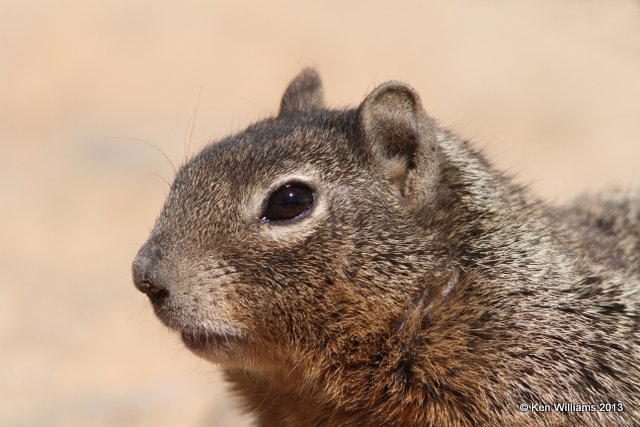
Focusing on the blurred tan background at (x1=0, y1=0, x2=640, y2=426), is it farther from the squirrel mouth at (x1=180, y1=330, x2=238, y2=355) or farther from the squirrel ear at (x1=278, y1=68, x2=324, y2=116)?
the squirrel mouth at (x1=180, y1=330, x2=238, y2=355)

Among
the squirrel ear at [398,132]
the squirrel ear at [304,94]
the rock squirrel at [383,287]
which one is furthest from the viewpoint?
the squirrel ear at [304,94]

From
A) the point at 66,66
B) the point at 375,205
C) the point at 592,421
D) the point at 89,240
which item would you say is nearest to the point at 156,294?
the point at 375,205

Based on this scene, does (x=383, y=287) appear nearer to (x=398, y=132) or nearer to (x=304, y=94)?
(x=398, y=132)

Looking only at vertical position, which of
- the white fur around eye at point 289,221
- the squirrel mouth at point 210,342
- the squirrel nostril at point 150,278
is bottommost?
the squirrel mouth at point 210,342

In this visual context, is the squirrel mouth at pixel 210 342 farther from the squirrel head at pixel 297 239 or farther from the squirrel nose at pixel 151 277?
the squirrel nose at pixel 151 277

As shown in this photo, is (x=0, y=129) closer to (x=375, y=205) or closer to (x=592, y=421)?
(x=375, y=205)

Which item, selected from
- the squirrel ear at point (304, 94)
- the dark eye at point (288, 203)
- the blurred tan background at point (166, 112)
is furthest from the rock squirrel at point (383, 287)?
the blurred tan background at point (166, 112)
